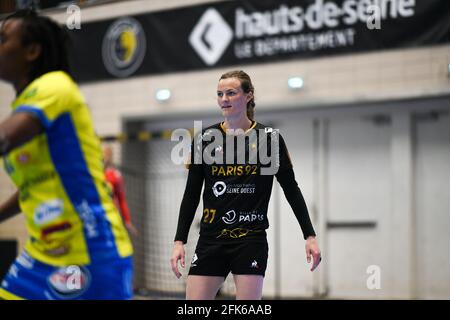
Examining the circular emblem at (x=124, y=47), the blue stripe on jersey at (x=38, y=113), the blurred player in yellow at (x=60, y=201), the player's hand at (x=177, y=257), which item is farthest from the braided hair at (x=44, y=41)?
the circular emblem at (x=124, y=47)

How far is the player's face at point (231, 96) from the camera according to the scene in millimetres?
4172

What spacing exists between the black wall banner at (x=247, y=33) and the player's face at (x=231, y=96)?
476 cm

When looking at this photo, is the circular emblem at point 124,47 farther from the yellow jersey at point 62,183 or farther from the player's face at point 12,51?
the yellow jersey at point 62,183

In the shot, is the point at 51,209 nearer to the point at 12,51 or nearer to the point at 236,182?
the point at 12,51

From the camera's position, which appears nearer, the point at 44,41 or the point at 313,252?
the point at 44,41

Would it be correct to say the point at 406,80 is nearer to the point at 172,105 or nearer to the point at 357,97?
the point at 357,97

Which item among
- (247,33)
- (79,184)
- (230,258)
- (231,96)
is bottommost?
(230,258)

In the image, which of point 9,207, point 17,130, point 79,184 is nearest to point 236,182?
point 9,207

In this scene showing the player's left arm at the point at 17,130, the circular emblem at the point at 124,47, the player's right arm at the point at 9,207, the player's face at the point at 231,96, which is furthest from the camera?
the circular emblem at the point at 124,47

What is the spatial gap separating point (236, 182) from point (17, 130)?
6.02 feet

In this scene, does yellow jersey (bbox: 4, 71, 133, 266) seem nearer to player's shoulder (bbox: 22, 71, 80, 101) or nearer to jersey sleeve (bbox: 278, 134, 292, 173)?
player's shoulder (bbox: 22, 71, 80, 101)

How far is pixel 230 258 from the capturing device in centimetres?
402

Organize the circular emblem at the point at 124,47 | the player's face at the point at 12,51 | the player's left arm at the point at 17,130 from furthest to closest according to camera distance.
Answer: the circular emblem at the point at 124,47, the player's face at the point at 12,51, the player's left arm at the point at 17,130
